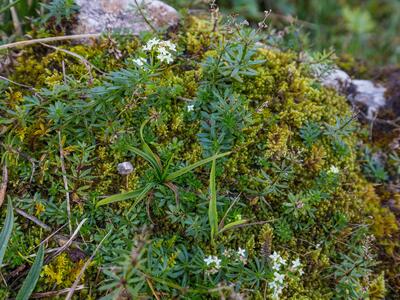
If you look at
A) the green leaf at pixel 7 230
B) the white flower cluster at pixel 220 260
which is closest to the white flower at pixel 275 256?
the white flower cluster at pixel 220 260

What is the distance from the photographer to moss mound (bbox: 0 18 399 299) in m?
2.62

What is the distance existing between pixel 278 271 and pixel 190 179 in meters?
0.78

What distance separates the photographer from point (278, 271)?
2.69 m

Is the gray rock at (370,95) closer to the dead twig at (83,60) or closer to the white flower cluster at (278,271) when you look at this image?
the white flower cluster at (278,271)

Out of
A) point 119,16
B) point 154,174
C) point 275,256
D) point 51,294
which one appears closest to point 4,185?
point 51,294

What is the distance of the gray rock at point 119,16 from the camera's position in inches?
135

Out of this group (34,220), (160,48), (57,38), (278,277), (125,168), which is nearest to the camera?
(278,277)

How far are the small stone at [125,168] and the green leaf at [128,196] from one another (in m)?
0.18

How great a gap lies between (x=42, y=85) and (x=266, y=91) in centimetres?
162

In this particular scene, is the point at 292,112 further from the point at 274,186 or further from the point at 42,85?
the point at 42,85

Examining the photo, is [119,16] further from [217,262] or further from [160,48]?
[217,262]

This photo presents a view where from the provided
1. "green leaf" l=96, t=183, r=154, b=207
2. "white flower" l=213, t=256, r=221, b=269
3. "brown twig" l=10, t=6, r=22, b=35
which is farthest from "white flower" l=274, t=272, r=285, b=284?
"brown twig" l=10, t=6, r=22, b=35

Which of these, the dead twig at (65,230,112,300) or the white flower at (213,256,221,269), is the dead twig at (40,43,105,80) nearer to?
the dead twig at (65,230,112,300)

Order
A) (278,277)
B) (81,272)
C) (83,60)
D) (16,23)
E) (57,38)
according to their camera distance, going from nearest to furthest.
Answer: (81,272) < (278,277) < (83,60) < (57,38) < (16,23)
